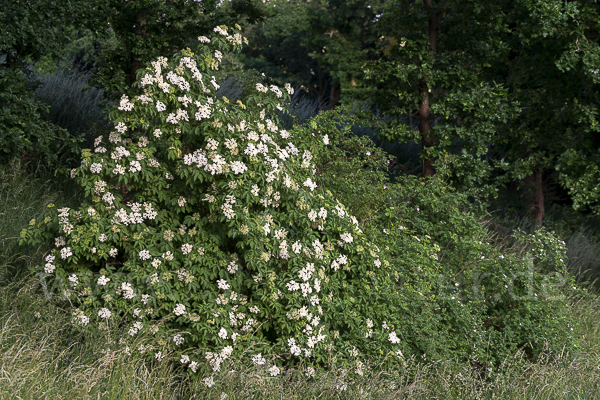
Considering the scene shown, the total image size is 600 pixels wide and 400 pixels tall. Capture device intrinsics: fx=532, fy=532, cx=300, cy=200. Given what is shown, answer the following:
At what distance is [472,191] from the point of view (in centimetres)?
680

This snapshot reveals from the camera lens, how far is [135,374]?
3.27 meters

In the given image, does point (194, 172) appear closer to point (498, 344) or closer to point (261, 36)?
point (498, 344)

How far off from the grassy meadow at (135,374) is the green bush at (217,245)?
13 cm

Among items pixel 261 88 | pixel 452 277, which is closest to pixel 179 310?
pixel 261 88

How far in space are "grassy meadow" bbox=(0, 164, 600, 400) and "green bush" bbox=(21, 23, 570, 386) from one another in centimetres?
13

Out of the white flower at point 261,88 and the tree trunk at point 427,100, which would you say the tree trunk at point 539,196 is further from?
the white flower at point 261,88

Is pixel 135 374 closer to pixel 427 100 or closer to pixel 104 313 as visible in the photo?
pixel 104 313

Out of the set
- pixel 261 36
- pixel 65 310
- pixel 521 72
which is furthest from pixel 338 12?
pixel 65 310

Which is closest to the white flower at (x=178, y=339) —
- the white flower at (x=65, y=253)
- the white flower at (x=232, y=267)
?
the white flower at (x=232, y=267)

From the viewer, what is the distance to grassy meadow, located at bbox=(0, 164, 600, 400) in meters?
2.98

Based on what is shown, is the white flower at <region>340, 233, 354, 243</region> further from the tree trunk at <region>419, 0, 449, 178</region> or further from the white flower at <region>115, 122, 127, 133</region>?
the tree trunk at <region>419, 0, 449, 178</region>

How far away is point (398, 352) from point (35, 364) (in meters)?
2.48

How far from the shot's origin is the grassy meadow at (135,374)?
2.98 m

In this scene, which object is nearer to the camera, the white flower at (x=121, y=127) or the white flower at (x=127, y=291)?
the white flower at (x=127, y=291)
